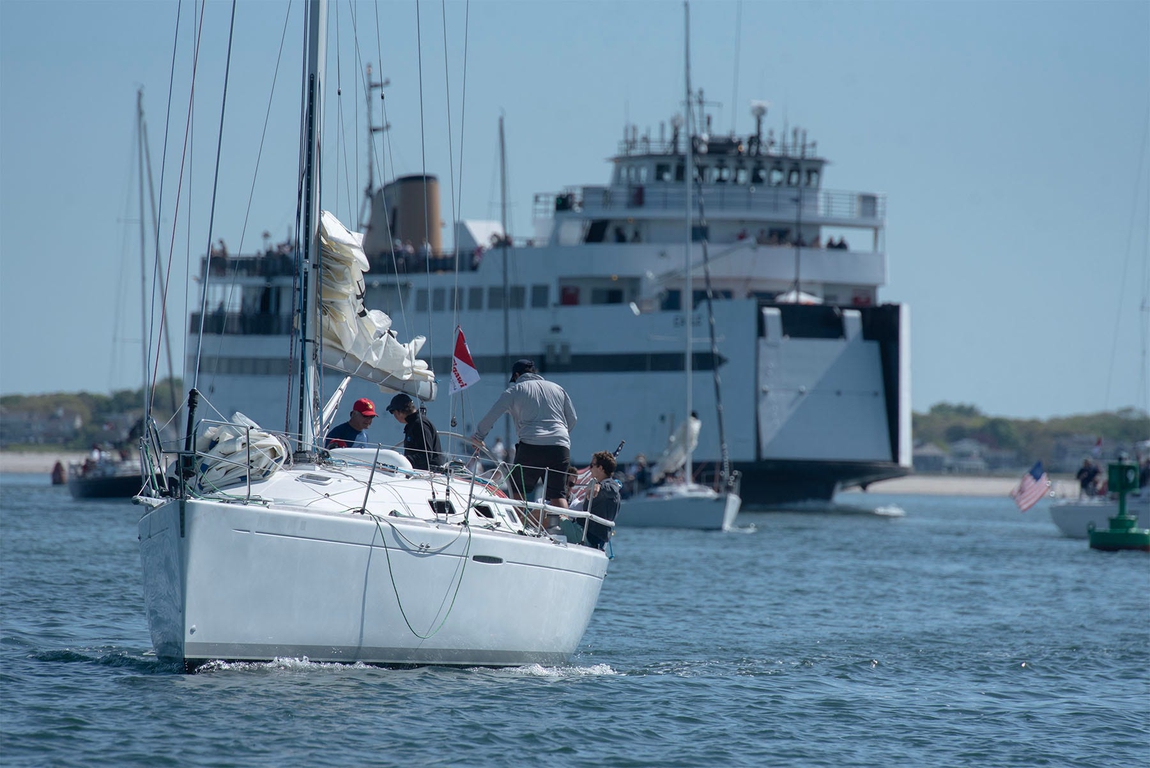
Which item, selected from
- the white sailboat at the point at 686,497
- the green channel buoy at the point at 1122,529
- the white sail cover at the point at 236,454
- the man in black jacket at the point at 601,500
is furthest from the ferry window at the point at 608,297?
the white sail cover at the point at 236,454

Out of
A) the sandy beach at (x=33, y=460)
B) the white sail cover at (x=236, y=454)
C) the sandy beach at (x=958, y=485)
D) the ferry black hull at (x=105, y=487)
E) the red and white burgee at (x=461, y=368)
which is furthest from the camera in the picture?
the sandy beach at (x=958, y=485)

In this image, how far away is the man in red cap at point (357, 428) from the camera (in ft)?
41.6

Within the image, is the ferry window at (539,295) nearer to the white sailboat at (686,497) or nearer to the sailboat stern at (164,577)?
the white sailboat at (686,497)

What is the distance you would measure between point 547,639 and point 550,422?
1808 millimetres

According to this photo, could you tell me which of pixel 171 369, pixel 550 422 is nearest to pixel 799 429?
pixel 171 369

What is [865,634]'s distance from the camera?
1662 centimetres

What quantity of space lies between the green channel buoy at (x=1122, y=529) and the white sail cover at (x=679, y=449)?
9806 millimetres

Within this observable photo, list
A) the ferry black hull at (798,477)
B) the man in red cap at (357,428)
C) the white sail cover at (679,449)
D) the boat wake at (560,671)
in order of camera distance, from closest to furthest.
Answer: the boat wake at (560,671) → the man in red cap at (357,428) → the white sail cover at (679,449) → the ferry black hull at (798,477)

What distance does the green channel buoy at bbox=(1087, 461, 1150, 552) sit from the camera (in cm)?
3247

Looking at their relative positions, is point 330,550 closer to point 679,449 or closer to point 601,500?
point 601,500

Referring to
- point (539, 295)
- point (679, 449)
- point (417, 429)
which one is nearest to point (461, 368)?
point (417, 429)

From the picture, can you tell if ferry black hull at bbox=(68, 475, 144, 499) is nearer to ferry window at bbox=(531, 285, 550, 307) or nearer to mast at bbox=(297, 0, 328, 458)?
ferry window at bbox=(531, 285, 550, 307)

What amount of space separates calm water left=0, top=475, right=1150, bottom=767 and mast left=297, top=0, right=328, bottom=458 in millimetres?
2368

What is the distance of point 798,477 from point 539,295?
987 cm
